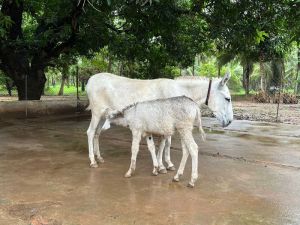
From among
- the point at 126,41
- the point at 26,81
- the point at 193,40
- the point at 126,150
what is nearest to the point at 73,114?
the point at 26,81

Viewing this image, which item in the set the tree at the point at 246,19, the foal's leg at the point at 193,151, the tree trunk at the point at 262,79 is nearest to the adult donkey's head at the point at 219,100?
the foal's leg at the point at 193,151

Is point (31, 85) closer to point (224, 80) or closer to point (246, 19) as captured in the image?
point (246, 19)

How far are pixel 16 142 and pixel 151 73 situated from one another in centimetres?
845

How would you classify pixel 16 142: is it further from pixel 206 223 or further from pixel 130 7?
pixel 206 223

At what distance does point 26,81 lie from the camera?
13570mm

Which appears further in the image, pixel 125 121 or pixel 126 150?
pixel 126 150

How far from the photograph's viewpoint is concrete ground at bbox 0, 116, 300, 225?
4.23 m

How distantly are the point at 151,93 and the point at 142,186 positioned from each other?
1.74m

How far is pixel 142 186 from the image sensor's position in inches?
212

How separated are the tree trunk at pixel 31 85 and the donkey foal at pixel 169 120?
905cm

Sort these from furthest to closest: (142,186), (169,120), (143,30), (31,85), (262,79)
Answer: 1. (262,79)
2. (31,85)
3. (143,30)
4. (169,120)
5. (142,186)

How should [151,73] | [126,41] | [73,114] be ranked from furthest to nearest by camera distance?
[151,73]
[73,114]
[126,41]

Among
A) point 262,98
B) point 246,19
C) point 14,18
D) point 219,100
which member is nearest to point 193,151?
point 219,100

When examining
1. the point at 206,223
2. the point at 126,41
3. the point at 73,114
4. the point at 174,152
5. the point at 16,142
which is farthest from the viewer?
the point at 73,114
